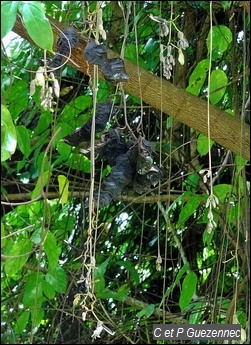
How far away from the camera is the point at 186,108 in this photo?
984 mm

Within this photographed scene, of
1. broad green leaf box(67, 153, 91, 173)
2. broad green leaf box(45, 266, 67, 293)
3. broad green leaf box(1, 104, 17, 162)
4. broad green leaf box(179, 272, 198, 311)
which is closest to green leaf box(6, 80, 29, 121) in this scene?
broad green leaf box(67, 153, 91, 173)

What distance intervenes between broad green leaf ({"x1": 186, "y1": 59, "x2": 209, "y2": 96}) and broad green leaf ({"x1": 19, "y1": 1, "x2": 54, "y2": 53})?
53 cm

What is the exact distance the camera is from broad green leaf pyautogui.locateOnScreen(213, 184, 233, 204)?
1127 millimetres

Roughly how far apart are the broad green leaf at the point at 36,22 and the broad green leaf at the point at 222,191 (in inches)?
24.8

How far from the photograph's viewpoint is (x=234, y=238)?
4.01 feet

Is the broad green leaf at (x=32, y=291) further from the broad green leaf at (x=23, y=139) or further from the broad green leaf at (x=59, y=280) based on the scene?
the broad green leaf at (x=23, y=139)

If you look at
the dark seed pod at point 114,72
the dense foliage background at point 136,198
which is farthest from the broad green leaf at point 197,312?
the dark seed pod at point 114,72

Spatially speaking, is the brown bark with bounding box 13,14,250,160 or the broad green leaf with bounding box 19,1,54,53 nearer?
the broad green leaf with bounding box 19,1,54,53

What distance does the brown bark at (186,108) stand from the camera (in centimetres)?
95

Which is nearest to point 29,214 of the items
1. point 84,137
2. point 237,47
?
point 237,47

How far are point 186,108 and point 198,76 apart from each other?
106 mm

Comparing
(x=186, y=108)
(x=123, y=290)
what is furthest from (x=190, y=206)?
(x=123, y=290)

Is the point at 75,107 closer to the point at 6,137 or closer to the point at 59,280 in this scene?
the point at 59,280

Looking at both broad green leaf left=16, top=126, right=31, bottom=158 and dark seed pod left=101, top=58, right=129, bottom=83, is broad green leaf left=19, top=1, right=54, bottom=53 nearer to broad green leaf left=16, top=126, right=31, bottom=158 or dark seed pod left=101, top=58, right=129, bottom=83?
dark seed pod left=101, top=58, right=129, bottom=83
